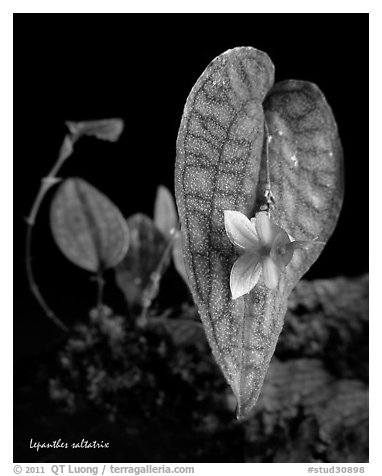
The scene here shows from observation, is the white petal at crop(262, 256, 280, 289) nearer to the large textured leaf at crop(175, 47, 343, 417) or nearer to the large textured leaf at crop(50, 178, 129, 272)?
the large textured leaf at crop(175, 47, 343, 417)

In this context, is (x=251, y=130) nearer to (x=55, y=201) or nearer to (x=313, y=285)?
(x=55, y=201)

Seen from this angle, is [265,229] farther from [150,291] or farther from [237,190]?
[150,291]

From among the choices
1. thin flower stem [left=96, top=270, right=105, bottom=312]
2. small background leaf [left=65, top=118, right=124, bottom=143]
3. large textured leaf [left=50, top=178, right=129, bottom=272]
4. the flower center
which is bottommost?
thin flower stem [left=96, top=270, right=105, bottom=312]

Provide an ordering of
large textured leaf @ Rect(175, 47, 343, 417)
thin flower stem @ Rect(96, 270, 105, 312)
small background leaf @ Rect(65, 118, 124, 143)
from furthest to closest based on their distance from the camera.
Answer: thin flower stem @ Rect(96, 270, 105, 312) → small background leaf @ Rect(65, 118, 124, 143) → large textured leaf @ Rect(175, 47, 343, 417)

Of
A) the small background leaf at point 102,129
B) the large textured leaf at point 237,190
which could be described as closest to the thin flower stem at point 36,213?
the small background leaf at point 102,129

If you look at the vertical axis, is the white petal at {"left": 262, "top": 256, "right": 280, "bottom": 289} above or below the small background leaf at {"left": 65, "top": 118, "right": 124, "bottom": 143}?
below

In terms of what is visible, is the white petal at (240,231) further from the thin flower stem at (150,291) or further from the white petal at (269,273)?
the thin flower stem at (150,291)

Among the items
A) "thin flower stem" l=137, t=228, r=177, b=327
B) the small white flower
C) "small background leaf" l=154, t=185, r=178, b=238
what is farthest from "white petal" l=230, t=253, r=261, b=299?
"small background leaf" l=154, t=185, r=178, b=238
